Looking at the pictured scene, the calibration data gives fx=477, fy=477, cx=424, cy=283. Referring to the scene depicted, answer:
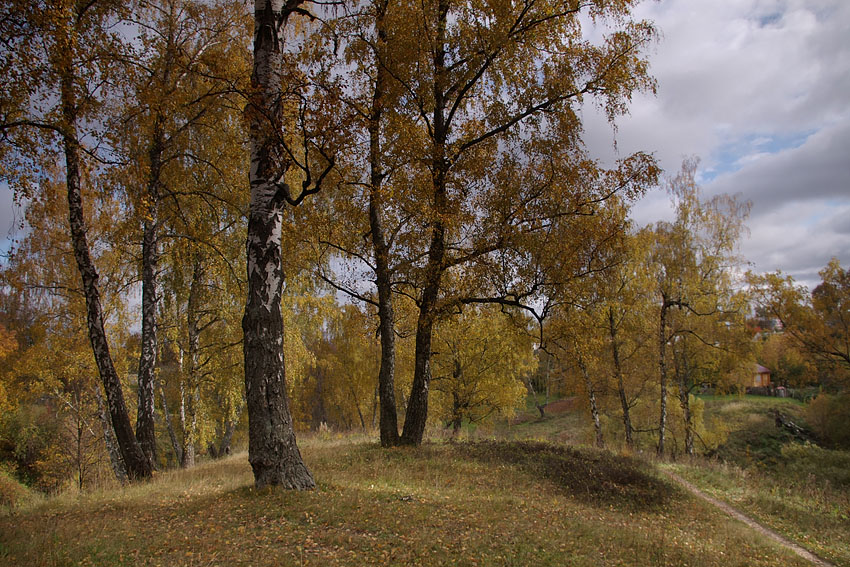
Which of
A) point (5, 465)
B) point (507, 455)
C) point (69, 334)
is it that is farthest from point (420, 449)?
point (5, 465)

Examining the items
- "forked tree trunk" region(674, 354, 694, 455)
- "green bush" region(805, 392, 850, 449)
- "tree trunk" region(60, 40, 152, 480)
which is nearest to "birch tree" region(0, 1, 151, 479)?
"tree trunk" region(60, 40, 152, 480)

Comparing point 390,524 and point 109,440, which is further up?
point 109,440

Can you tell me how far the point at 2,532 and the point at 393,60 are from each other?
34.7 feet

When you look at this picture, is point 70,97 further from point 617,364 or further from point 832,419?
point 832,419

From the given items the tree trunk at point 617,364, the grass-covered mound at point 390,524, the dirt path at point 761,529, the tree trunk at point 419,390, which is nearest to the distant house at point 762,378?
the tree trunk at point 617,364

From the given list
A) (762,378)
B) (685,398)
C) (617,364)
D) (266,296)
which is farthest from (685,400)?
(762,378)

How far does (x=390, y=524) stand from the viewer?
5738mm

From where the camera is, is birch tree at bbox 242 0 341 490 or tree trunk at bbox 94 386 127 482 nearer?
birch tree at bbox 242 0 341 490

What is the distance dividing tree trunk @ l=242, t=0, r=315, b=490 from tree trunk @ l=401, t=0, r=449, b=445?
411 centimetres

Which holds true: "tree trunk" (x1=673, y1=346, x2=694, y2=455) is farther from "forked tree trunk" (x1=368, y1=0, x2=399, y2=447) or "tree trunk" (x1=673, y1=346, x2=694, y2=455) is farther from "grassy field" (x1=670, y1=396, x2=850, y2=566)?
"forked tree trunk" (x1=368, y1=0, x2=399, y2=447)

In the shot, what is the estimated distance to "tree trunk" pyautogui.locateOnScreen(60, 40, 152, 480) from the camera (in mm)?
8242

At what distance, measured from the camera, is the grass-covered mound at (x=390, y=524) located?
4711 mm

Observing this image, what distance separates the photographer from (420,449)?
463 inches

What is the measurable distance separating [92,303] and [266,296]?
4162 mm
